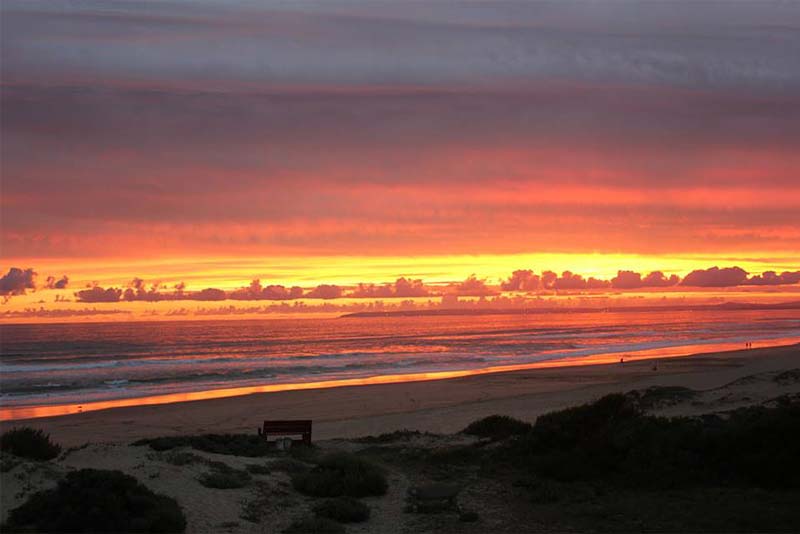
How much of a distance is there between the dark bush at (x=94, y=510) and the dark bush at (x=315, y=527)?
1.52 meters

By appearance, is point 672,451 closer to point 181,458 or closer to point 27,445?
point 181,458

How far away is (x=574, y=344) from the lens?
74.5 meters

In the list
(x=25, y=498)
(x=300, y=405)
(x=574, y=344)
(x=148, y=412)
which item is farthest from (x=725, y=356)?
(x=25, y=498)

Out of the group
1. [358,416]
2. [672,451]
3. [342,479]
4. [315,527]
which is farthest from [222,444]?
[358,416]

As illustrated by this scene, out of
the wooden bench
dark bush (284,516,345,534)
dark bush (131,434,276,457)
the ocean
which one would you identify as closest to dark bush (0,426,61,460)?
dark bush (131,434,276,457)

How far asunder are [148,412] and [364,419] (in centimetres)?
899

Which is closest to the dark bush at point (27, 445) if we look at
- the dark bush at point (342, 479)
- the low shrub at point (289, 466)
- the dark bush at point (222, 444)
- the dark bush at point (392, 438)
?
the dark bush at point (222, 444)

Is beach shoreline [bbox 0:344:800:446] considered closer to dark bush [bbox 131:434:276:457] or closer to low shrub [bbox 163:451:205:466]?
dark bush [bbox 131:434:276:457]

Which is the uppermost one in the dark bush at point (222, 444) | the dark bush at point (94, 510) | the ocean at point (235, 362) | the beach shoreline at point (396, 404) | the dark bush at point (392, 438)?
the dark bush at point (94, 510)

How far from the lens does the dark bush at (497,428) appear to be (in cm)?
1831

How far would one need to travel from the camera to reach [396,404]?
102ft

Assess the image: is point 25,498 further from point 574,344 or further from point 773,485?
point 574,344

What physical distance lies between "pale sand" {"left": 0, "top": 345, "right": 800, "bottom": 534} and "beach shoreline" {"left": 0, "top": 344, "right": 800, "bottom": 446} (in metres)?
0.05

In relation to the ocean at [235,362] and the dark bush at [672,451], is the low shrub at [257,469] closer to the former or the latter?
the dark bush at [672,451]
